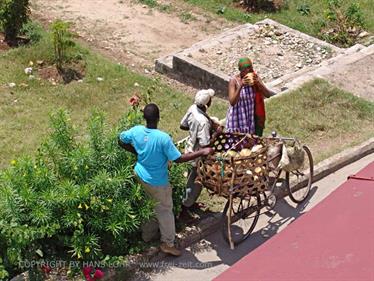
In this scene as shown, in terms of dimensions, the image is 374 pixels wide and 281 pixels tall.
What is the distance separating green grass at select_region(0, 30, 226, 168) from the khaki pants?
8.39 ft

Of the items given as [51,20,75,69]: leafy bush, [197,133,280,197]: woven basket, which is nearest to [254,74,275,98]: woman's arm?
[197,133,280,197]: woven basket

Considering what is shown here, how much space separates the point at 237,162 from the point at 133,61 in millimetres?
6015

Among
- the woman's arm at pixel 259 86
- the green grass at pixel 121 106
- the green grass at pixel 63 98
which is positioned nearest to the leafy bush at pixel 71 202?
the woman's arm at pixel 259 86

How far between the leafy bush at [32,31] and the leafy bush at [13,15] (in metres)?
0.26

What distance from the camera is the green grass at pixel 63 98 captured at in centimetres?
1014

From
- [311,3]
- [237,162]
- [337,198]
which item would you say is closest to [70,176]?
[237,162]

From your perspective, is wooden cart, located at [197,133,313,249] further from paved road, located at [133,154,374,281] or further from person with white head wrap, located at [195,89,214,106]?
person with white head wrap, located at [195,89,214,106]

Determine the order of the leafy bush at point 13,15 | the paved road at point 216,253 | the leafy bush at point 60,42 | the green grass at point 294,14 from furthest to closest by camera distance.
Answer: the green grass at point 294,14, the leafy bush at point 13,15, the leafy bush at point 60,42, the paved road at point 216,253

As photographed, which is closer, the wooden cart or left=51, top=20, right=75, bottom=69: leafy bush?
the wooden cart

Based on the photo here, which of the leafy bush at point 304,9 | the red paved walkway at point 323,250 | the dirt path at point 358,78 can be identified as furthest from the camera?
the leafy bush at point 304,9

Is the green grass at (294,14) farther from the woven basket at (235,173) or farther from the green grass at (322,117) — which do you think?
the woven basket at (235,173)

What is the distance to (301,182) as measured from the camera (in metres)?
8.76

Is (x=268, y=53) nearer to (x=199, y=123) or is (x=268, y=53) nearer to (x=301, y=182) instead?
(x=301, y=182)

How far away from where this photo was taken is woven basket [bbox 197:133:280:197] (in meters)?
7.20
